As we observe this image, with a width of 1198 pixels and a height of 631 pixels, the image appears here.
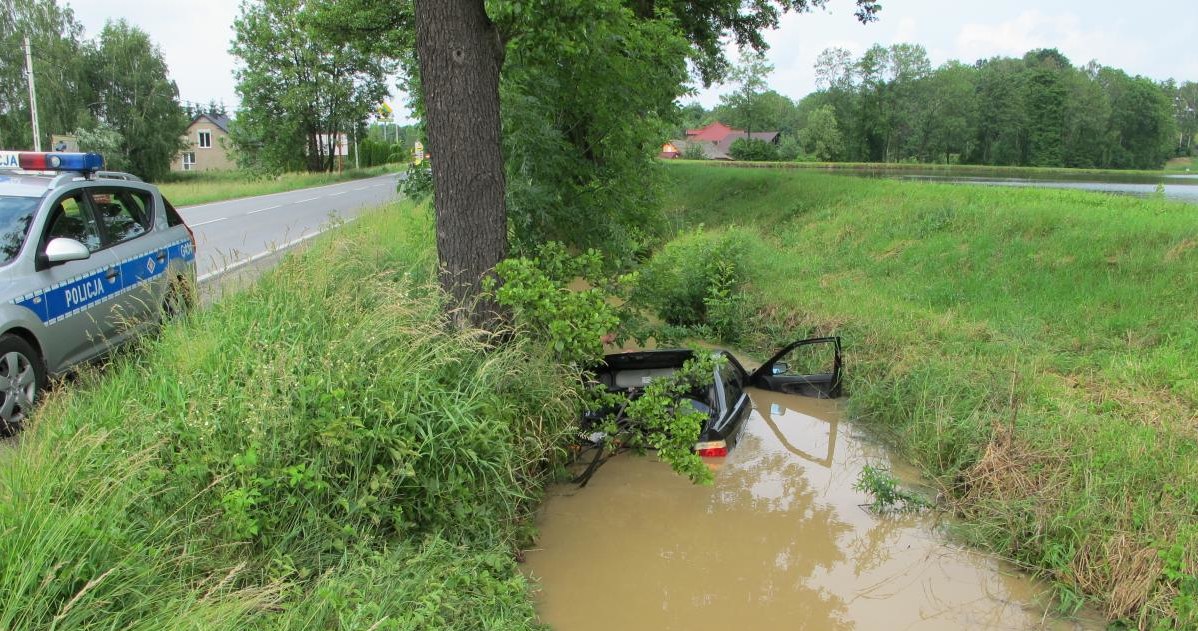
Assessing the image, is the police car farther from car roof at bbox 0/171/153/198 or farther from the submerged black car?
the submerged black car

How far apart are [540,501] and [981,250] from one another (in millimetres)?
9878

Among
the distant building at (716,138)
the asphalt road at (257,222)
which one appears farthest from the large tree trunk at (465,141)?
the distant building at (716,138)


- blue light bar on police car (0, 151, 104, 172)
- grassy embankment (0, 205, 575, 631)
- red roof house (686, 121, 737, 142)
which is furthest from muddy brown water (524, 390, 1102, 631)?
red roof house (686, 121, 737, 142)

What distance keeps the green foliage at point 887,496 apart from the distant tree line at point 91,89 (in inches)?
2026

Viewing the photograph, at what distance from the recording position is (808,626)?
4.54 metres

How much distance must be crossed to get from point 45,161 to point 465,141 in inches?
141

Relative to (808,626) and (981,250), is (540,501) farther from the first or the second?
(981,250)

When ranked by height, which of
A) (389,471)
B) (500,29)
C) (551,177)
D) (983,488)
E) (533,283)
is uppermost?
(500,29)

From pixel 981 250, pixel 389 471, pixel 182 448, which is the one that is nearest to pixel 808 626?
pixel 389 471

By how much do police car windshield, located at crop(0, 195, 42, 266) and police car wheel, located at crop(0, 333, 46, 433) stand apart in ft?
2.07

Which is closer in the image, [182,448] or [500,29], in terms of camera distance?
[182,448]

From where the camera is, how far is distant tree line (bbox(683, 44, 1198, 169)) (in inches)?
1976

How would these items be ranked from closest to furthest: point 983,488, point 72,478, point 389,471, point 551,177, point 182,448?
point 72,478 → point 182,448 → point 389,471 → point 983,488 → point 551,177

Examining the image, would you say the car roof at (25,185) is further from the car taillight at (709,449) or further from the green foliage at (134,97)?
the green foliage at (134,97)
